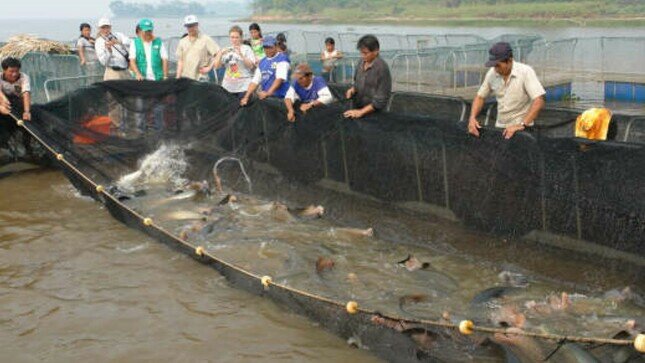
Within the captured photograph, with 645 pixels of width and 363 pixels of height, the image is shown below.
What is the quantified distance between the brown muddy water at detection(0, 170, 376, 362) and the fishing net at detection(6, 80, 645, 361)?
22cm

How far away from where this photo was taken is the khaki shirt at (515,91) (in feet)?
22.5

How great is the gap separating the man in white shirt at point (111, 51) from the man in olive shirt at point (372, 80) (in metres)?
5.31

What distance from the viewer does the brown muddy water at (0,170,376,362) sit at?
573 cm

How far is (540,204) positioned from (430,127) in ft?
4.83

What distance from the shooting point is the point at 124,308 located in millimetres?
6570

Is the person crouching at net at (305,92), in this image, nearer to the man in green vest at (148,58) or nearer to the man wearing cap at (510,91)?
the man wearing cap at (510,91)

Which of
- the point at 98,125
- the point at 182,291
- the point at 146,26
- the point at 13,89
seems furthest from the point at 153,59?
the point at 182,291

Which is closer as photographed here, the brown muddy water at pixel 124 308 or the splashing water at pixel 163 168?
the brown muddy water at pixel 124 308

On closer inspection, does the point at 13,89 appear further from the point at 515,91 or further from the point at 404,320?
the point at 404,320

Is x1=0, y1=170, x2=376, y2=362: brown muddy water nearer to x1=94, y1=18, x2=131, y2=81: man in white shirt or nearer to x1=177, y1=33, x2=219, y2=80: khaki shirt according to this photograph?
x1=177, y1=33, x2=219, y2=80: khaki shirt

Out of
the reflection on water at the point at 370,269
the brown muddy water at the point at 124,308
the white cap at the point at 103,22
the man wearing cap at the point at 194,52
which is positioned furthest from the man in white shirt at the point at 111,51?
the brown muddy water at the point at 124,308

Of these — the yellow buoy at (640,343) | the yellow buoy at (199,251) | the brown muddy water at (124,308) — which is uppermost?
the yellow buoy at (640,343)

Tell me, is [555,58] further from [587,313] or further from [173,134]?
[587,313]

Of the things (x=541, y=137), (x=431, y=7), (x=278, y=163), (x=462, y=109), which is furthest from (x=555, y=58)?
(x=431, y=7)
